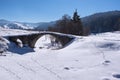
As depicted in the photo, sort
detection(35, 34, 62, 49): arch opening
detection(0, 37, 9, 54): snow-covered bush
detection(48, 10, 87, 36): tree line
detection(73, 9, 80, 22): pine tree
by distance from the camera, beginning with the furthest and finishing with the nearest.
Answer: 1. detection(73, 9, 80, 22): pine tree
2. detection(48, 10, 87, 36): tree line
3. detection(35, 34, 62, 49): arch opening
4. detection(0, 37, 9, 54): snow-covered bush

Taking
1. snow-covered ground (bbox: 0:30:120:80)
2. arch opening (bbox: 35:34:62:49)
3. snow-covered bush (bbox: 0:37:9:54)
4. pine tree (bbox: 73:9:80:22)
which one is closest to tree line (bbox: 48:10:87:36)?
pine tree (bbox: 73:9:80:22)

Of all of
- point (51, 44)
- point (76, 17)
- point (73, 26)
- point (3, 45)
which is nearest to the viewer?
point (3, 45)

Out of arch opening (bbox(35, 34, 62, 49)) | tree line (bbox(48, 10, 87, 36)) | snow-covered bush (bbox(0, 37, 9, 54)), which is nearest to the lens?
snow-covered bush (bbox(0, 37, 9, 54))

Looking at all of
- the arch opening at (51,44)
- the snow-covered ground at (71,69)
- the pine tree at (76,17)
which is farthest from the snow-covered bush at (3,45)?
the pine tree at (76,17)

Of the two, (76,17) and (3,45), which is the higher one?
(76,17)

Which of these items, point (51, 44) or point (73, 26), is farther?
point (51, 44)

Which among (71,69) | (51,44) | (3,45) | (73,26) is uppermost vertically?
(73,26)

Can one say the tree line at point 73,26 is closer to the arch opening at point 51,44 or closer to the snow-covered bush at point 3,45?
the arch opening at point 51,44

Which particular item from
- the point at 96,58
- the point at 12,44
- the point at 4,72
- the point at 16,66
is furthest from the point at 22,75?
the point at 12,44

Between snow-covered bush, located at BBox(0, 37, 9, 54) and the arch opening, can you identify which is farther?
the arch opening

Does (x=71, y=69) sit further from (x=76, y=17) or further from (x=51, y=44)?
(x=51, y=44)

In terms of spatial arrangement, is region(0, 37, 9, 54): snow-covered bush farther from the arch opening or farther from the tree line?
the tree line

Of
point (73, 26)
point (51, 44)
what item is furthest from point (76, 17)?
point (51, 44)

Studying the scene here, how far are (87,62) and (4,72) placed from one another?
22.3 ft
